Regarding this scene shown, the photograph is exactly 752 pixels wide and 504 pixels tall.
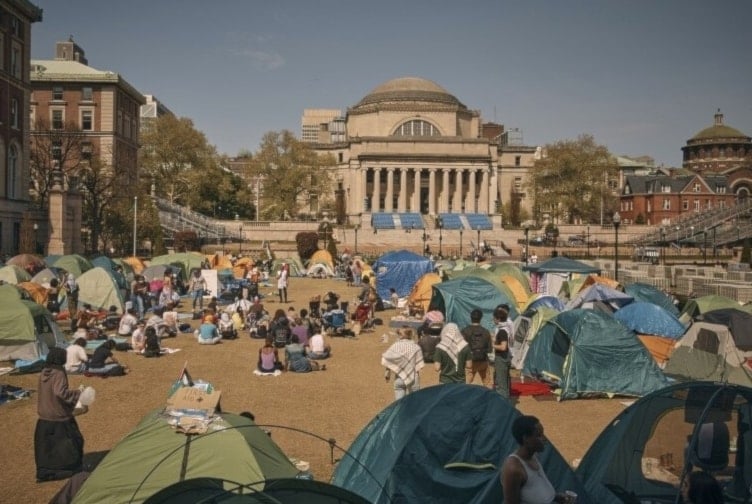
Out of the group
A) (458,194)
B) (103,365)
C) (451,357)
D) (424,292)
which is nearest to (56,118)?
(458,194)

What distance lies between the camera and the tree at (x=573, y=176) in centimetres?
7725

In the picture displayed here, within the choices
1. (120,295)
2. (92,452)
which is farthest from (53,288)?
(92,452)

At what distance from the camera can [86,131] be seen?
2564 inches

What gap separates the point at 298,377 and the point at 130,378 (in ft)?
12.4

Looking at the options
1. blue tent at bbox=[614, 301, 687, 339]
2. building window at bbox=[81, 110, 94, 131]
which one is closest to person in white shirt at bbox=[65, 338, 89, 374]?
blue tent at bbox=[614, 301, 687, 339]

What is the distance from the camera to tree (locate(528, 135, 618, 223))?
3041 inches

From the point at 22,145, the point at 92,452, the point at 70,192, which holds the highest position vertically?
the point at 22,145

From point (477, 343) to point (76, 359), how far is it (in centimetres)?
902

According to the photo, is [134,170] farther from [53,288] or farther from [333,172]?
[53,288]

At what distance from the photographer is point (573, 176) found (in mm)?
77688

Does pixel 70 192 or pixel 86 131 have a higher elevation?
pixel 86 131

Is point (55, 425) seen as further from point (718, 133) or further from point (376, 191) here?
point (718, 133)

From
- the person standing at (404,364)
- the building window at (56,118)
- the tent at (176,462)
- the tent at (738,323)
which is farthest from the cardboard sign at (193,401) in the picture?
the building window at (56,118)

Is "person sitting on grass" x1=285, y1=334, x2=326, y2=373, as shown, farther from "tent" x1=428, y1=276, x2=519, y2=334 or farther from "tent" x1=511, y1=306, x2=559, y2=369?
"tent" x1=428, y1=276, x2=519, y2=334
